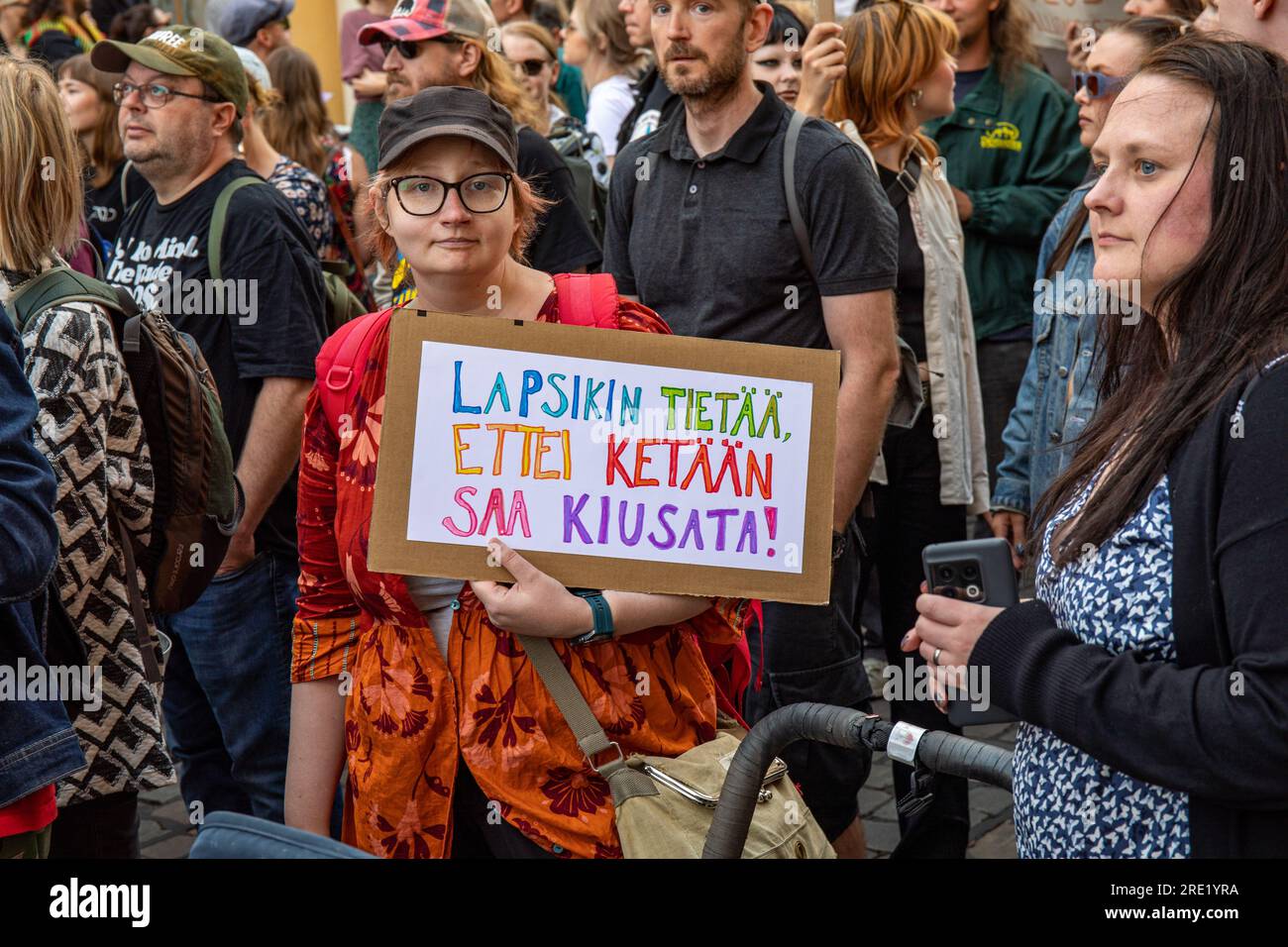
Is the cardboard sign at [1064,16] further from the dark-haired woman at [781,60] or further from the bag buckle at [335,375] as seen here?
the bag buckle at [335,375]

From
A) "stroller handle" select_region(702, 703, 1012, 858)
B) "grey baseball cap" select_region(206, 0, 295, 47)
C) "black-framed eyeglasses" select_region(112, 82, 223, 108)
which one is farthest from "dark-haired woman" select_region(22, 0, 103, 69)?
"stroller handle" select_region(702, 703, 1012, 858)

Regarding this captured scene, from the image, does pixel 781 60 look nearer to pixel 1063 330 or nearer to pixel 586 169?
pixel 586 169

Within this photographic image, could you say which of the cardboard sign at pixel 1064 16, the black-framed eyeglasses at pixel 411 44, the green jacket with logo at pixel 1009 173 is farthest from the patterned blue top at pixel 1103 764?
the cardboard sign at pixel 1064 16

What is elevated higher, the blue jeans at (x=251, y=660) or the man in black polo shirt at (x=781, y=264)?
the man in black polo shirt at (x=781, y=264)

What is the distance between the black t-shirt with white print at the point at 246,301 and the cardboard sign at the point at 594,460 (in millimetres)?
1893

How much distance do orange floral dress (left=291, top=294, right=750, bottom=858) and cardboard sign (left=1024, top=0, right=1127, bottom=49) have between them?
426cm

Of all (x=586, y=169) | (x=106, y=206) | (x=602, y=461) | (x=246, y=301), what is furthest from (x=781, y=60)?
(x=602, y=461)

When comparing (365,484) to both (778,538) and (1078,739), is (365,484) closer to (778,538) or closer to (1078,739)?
(778,538)

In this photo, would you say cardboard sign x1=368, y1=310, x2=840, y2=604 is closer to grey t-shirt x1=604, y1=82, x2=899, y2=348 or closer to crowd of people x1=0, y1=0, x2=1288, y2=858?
crowd of people x1=0, y1=0, x2=1288, y2=858

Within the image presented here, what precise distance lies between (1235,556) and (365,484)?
1362 millimetres

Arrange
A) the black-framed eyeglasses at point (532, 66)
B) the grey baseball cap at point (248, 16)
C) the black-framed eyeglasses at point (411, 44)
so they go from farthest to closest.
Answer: the grey baseball cap at point (248, 16) < the black-framed eyeglasses at point (532, 66) < the black-framed eyeglasses at point (411, 44)

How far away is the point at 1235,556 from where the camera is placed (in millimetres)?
1626

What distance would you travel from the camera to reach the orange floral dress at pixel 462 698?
2287 mm

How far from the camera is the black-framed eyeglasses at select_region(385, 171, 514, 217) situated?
2.48 meters
